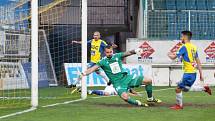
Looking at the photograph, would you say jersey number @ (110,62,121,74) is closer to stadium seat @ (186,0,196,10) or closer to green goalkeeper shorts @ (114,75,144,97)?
green goalkeeper shorts @ (114,75,144,97)

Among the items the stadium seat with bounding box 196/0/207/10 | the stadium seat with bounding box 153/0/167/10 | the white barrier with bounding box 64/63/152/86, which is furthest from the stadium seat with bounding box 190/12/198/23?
the white barrier with bounding box 64/63/152/86

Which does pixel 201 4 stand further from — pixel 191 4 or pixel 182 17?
pixel 182 17

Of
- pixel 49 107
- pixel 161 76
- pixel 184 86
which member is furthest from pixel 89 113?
pixel 161 76

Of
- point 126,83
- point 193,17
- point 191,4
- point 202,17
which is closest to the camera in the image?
point 126,83

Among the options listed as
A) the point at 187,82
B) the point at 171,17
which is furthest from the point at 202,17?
the point at 187,82

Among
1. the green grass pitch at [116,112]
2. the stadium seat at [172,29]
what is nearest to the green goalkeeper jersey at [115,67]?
the green grass pitch at [116,112]

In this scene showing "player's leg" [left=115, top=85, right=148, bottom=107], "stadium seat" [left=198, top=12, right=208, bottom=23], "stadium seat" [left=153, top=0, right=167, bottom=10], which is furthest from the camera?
"stadium seat" [left=153, top=0, right=167, bottom=10]

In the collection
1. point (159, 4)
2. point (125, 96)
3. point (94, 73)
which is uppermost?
point (159, 4)

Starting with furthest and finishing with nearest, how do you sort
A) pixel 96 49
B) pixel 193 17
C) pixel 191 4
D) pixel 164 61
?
pixel 191 4, pixel 193 17, pixel 164 61, pixel 96 49

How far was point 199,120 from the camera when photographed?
868cm

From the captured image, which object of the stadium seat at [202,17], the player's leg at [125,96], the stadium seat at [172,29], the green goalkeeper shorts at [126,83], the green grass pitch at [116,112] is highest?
the stadium seat at [202,17]

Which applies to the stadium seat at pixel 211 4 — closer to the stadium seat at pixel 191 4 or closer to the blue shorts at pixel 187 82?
the stadium seat at pixel 191 4

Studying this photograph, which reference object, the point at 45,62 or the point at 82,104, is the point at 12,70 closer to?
the point at 45,62

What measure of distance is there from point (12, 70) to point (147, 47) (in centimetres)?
670
